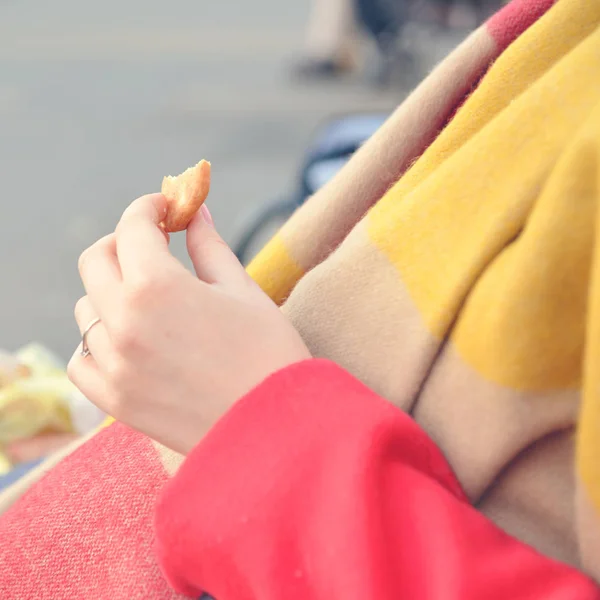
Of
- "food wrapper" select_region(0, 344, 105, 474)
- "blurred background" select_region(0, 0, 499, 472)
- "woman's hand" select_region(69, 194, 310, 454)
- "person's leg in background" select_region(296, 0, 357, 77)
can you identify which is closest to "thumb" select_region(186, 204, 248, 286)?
"woman's hand" select_region(69, 194, 310, 454)

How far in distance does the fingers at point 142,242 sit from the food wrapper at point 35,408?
0.48m

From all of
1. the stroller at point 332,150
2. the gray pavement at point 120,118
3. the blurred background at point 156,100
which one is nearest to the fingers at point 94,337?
the stroller at point 332,150

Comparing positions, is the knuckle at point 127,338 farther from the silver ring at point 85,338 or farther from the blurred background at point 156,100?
the blurred background at point 156,100

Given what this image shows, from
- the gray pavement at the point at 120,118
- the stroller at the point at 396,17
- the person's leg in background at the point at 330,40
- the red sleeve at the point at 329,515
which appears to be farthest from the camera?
the person's leg in background at the point at 330,40

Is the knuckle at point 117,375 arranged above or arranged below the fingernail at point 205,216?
below

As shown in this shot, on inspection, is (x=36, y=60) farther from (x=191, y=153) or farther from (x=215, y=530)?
(x=215, y=530)

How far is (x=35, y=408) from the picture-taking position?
99cm

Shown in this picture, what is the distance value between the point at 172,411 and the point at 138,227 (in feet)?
0.42

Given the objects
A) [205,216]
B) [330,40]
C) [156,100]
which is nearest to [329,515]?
[205,216]

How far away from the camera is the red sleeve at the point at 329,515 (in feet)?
1.46

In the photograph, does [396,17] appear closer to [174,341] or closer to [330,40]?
[330,40]

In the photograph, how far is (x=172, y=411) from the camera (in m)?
0.52

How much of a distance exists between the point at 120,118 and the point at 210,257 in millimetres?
3357

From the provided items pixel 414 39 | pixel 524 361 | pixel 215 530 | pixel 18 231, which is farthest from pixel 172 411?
pixel 414 39
